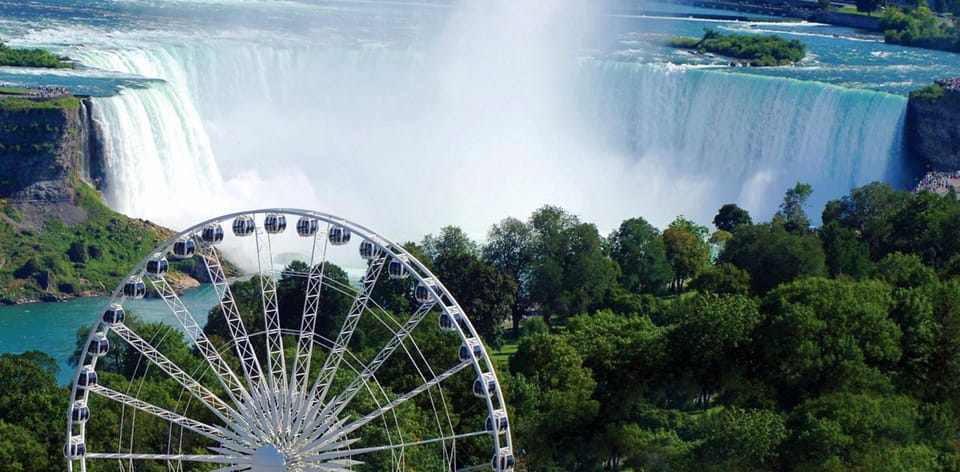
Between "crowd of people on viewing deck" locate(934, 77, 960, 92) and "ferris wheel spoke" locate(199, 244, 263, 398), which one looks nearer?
"ferris wheel spoke" locate(199, 244, 263, 398)

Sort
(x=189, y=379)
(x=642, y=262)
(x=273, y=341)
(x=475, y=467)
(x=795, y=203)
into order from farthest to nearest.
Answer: (x=795, y=203)
(x=642, y=262)
(x=475, y=467)
(x=273, y=341)
(x=189, y=379)

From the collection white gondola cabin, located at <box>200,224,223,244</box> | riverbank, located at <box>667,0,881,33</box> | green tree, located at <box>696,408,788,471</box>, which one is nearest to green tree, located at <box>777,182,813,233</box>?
green tree, located at <box>696,408,788,471</box>

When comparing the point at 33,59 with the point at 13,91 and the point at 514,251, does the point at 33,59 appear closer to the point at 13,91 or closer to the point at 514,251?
the point at 13,91

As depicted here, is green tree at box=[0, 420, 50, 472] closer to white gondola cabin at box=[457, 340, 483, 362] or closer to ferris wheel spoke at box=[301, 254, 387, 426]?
ferris wheel spoke at box=[301, 254, 387, 426]

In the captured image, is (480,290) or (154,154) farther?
(154,154)

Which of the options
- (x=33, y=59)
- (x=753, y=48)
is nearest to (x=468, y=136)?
(x=753, y=48)

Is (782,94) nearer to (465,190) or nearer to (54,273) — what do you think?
(465,190)
